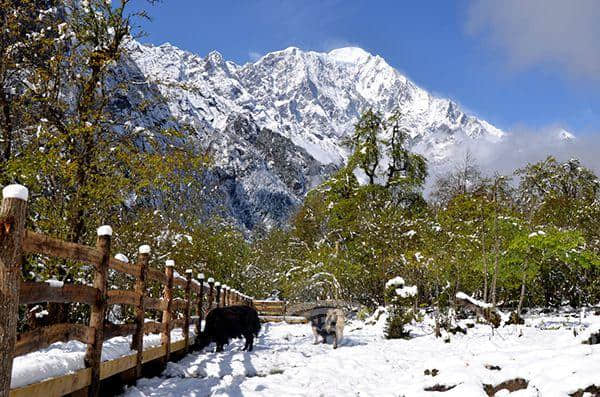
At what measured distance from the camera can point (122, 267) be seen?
5.94 meters

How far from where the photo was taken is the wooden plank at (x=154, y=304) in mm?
6882

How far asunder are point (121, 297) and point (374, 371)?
14.3 feet

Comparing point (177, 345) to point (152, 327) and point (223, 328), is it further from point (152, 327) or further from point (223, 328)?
point (152, 327)

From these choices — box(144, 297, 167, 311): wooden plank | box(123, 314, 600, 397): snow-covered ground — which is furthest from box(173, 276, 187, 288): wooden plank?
box(123, 314, 600, 397): snow-covered ground

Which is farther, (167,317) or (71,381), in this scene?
(167,317)

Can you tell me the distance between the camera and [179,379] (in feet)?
22.2

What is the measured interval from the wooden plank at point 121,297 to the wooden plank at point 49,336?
609mm

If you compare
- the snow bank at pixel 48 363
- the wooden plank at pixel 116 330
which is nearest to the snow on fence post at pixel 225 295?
the wooden plank at pixel 116 330

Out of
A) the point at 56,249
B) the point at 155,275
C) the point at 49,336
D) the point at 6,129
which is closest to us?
the point at 49,336

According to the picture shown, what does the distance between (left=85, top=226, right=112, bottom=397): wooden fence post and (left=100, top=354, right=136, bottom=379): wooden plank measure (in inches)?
5.0

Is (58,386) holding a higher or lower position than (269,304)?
higher

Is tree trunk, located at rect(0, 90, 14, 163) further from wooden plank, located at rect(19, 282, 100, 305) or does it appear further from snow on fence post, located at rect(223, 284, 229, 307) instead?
snow on fence post, located at rect(223, 284, 229, 307)

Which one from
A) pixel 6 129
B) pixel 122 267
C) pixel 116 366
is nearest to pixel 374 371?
pixel 116 366

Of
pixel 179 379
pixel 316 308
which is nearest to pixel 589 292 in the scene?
pixel 316 308
